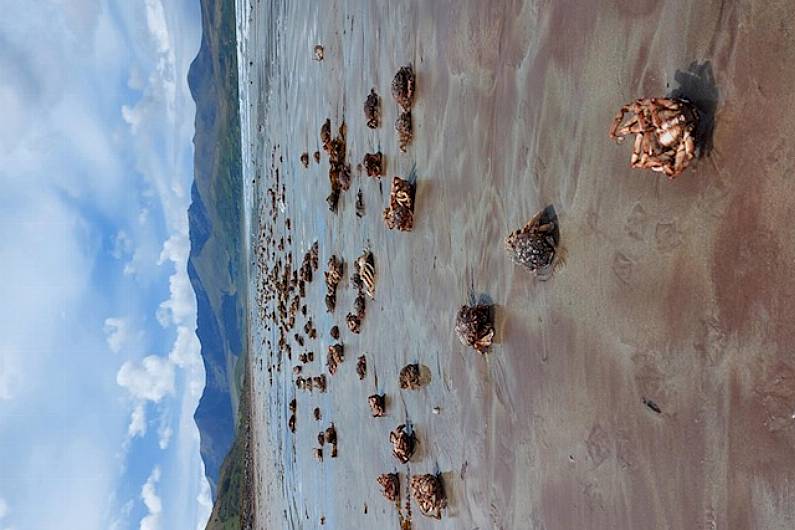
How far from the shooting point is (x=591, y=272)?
3.17 m

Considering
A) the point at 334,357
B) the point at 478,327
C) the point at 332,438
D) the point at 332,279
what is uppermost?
the point at 332,279

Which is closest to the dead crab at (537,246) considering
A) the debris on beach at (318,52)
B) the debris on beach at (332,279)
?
the debris on beach at (332,279)

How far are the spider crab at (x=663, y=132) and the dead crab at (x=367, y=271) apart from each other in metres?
4.00

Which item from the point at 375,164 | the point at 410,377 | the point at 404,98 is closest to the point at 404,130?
the point at 404,98

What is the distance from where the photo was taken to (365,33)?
6.68 metres

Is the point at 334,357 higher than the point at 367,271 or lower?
lower

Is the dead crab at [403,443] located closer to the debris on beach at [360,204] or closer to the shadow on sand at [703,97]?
the debris on beach at [360,204]

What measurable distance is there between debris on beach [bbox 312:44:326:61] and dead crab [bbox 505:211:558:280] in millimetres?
5918

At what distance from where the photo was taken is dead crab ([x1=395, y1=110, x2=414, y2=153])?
527cm

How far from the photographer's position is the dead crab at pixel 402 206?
17.3 feet

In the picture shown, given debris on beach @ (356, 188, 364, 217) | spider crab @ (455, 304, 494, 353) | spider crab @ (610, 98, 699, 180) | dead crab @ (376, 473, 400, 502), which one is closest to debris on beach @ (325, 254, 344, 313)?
debris on beach @ (356, 188, 364, 217)

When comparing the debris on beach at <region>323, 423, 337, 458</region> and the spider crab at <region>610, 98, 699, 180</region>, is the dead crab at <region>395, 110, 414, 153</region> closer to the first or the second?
the spider crab at <region>610, 98, 699, 180</region>

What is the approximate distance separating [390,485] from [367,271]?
7.44 feet

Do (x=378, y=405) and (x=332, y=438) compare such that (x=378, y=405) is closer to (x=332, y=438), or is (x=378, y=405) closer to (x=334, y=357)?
(x=334, y=357)
